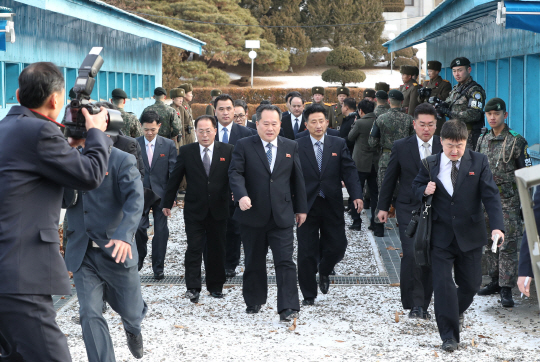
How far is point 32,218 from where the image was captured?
3652 mm

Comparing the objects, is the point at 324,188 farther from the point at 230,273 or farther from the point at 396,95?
the point at 396,95

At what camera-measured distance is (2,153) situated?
143 inches

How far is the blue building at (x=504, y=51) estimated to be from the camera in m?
9.95

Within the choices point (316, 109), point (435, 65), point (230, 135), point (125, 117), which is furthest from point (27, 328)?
point (435, 65)

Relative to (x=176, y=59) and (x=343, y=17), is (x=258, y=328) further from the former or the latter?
(x=343, y=17)

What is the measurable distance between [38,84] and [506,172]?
5338 millimetres

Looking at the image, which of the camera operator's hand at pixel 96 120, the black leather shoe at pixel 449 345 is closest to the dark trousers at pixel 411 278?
the black leather shoe at pixel 449 345

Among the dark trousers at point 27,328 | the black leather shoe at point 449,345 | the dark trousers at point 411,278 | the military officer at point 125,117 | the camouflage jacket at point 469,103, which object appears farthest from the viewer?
the military officer at point 125,117

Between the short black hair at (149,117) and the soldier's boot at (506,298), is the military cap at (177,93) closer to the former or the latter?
the short black hair at (149,117)

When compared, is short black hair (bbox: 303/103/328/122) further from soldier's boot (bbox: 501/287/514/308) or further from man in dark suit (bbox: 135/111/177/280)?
soldier's boot (bbox: 501/287/514/308)

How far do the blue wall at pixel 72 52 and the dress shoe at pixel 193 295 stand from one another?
608 centimetres

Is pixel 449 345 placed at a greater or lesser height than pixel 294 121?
lesser

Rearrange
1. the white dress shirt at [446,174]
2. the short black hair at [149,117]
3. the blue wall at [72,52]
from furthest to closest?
the blue wall at [72,52] → the short black hair at [149,117] → the white dress shirt at [446,174]

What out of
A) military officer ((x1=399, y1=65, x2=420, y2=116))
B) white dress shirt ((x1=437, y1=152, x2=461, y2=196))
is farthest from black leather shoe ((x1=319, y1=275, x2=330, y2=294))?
military officer ((x1=399, y1=65, x2=420, y2=116))
